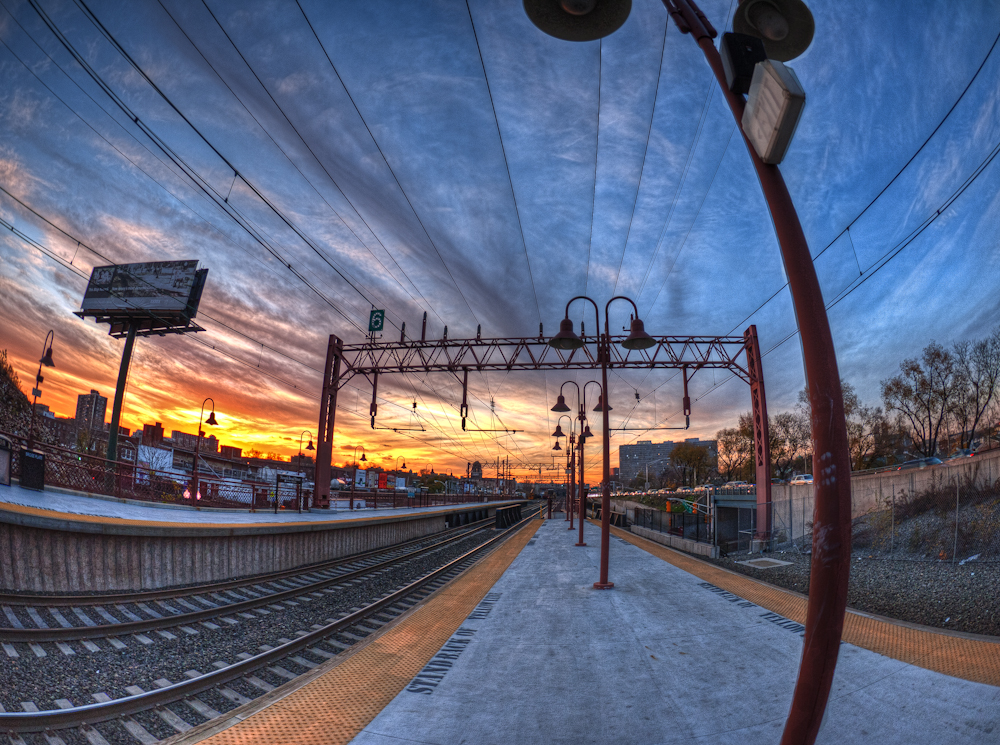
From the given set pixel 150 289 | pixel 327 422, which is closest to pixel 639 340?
pixel 327 422

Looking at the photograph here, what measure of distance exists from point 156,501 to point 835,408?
902 inches

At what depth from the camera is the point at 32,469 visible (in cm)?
1420

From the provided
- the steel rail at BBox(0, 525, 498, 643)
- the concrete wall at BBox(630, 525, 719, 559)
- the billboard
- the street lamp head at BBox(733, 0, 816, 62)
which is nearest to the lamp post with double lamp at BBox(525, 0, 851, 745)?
the street lamp head at BBox(733, 0, 816, 62)

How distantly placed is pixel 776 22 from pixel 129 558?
48.6 ft

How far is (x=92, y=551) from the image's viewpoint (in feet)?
34.1

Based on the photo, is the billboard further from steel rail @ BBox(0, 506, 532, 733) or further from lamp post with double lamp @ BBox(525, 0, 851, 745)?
lamp post with double lamp @ BBox(525, 0, 851, 745)

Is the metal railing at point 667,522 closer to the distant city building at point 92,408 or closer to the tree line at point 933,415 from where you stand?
the tree line at point 933,415

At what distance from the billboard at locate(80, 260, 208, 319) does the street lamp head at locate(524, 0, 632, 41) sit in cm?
4238

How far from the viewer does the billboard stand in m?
37.8

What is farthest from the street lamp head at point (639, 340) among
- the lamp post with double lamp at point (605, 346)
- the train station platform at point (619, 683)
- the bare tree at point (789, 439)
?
the bare tree at point (789, 439)

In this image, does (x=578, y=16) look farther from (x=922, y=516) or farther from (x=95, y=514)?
(x=922, y=516)

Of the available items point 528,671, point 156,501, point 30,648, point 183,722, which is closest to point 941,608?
point 528,671

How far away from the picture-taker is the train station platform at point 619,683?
172 inches

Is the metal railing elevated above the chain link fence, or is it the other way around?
the chain link fence
